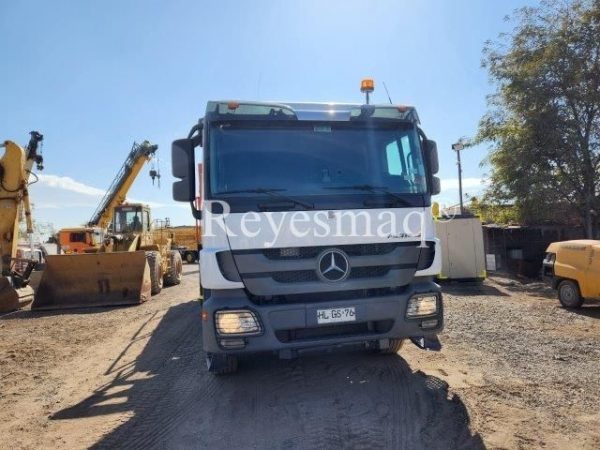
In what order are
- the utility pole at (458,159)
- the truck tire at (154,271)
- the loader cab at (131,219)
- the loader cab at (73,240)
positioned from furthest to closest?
the loader cab at (73,240) → the utility pole at (458,159) → the loader cab at (131,219) → the truck tire at (154,271)

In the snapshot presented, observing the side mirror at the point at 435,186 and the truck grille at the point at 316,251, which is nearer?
the truck grille at the point at 316,251

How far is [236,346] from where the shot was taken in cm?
410

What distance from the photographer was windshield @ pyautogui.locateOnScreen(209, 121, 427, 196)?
4.43 metres

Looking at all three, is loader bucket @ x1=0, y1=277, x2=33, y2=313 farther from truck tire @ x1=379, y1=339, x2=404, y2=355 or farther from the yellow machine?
the yellow machine

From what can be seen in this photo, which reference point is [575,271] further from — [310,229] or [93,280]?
[93,280]

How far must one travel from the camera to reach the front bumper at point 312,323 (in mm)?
4098

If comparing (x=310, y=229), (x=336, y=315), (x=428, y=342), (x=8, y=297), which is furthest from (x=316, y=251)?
(x=8, y=297)

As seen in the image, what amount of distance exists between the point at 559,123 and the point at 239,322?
14.4m

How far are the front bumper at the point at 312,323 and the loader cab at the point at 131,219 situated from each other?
13152 millimetres

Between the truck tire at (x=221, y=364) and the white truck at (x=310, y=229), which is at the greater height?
the white truck at (x=310, y=229)

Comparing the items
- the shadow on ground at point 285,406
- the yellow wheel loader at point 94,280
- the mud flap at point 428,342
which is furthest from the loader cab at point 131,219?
the mud flap at point 428,342

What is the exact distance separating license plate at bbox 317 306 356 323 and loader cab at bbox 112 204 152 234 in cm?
1351

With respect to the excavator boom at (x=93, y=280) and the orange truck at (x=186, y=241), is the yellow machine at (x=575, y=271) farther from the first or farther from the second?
the orange truck at (x=186, y=241)

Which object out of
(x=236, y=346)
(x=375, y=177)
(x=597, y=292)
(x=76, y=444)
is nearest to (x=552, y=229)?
(x=597, y=292)
